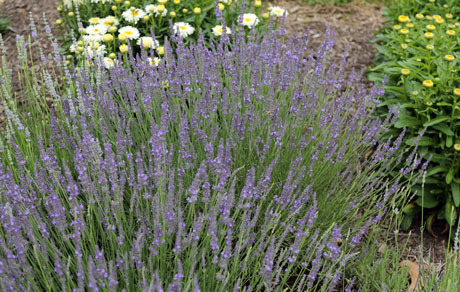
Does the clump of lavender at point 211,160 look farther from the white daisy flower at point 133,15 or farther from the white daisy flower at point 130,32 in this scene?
the white daisy flower at point 133,15

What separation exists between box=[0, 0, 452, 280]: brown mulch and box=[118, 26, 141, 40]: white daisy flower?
4.15ft

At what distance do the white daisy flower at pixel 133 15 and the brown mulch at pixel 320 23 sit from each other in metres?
1.17

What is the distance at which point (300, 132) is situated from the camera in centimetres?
277

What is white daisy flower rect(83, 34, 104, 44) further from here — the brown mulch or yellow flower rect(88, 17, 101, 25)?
the brown mulch

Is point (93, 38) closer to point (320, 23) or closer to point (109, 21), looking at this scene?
point (109, 21)

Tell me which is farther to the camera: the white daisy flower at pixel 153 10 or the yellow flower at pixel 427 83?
the white daisy flower at pixel 153 10

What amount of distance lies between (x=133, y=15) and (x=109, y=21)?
20 centimetres

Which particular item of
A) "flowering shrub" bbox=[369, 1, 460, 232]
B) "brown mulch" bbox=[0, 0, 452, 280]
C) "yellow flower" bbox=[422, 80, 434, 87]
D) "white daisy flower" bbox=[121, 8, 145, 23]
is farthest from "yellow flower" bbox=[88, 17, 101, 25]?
"yellow flower" bbox=[422, 80, 434, 87]

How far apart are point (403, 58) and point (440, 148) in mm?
773

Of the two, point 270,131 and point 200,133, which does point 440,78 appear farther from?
point 200,133

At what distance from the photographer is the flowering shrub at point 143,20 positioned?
11.8 feet

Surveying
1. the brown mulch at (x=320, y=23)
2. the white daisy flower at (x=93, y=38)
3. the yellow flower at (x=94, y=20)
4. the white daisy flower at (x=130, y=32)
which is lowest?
the brown mulch at (x=320, y=23)

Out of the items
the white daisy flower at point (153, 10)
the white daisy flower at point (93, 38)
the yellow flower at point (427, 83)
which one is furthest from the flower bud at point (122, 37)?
the yellow flower at point (427, 83)

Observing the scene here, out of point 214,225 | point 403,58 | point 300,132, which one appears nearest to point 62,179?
point 214,225
